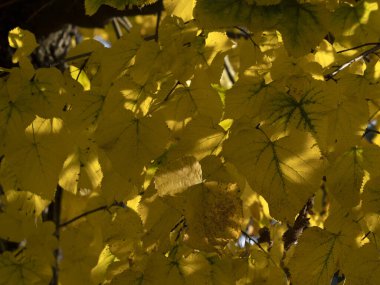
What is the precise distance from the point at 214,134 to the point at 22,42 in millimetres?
492

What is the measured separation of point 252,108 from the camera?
94 centimetres

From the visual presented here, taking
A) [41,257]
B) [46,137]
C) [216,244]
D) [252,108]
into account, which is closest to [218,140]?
[252,108]

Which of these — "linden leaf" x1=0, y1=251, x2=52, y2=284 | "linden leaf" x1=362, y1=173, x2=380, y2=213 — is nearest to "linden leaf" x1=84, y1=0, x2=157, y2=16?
"linden leaf" x1=362, y1=173, x2=380, y2=213

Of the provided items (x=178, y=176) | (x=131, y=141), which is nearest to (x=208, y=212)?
(x=178, y=176)

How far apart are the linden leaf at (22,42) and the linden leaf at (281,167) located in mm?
526

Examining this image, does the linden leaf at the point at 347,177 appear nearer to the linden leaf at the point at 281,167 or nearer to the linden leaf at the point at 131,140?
the linden leaf at the point at 281,167

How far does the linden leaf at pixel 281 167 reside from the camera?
82 centimetres

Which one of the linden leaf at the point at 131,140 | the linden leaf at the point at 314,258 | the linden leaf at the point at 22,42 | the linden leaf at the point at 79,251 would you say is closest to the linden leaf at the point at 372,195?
the linden leaf at the point at 314,258

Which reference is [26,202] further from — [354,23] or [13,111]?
[354,23]

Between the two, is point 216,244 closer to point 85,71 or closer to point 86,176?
point 86,176

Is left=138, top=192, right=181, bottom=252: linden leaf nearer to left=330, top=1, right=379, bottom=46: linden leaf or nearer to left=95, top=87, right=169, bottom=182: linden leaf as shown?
left=95, top=87, right=169, bottom=182: linden leaf

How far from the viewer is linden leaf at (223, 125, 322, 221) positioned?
821mm

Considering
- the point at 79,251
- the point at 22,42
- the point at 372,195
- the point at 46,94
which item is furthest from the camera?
the point at 79,251

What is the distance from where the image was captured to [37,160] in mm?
1054
